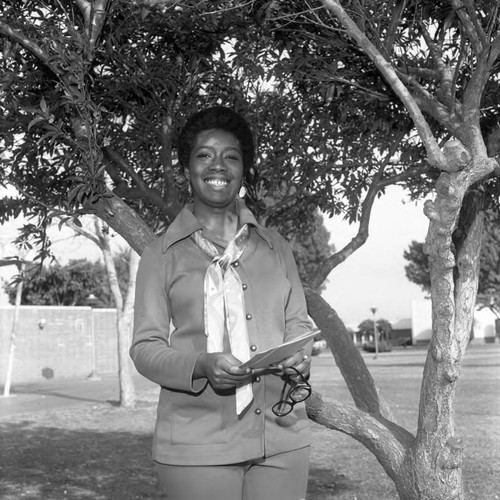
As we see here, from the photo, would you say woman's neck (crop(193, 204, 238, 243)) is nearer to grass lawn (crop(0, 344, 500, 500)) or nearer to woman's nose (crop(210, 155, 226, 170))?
woman's nose (crop(210, 155, 226, 170))

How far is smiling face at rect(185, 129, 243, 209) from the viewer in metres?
2.74

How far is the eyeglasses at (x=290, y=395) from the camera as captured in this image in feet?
8.44

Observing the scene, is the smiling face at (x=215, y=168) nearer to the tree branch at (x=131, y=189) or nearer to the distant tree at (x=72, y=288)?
the tree branch at (x=131, y=189)

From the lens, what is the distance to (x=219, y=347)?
2.52 metres

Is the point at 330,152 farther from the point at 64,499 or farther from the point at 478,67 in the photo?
the point at 64,499

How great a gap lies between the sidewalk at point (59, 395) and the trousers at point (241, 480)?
1525cm

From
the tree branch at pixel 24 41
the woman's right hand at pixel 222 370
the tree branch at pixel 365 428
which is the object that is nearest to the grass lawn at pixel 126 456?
the tree branch at pixel 365 428

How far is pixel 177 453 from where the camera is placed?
2.48 metres

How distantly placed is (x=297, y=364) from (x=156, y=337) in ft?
1.46

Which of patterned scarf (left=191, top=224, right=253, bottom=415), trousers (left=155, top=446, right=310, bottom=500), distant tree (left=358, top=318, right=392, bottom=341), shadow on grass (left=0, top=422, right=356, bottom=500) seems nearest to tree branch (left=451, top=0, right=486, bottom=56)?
patterned scarf (left=191, top=224, right=253, bottom=415)

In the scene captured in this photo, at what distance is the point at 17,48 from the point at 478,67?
295 cm

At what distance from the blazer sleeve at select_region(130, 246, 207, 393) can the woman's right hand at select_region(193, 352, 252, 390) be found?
0.05 m

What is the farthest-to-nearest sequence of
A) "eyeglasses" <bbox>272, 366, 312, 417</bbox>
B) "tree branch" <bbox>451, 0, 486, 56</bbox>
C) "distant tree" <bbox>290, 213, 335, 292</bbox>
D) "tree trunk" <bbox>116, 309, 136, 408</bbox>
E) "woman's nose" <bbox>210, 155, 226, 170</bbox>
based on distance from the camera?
"distant tree" <bbox>290, 213, 335, 292</bbox>, "tree trunk" <bbox>116, 309, 136, 408</bbox>, "tree branch" <bbox>451, 0, 486, 56</bbox>, "woman's nose" <bbox>210, 155, 226, 170</bbox>, "eyeglasses" <bbox>272, 366, 312, 417</bbox>

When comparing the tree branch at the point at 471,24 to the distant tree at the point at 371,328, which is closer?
the tree branch at the point at 471,24
